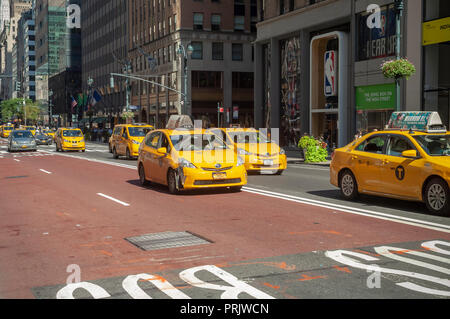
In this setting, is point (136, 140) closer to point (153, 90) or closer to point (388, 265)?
point (388, 265)

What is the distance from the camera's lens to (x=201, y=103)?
69500 mm

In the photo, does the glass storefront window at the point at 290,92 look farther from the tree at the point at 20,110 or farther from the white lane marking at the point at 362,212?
the tree at the point at 20,110

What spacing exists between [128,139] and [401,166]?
73.6 ft

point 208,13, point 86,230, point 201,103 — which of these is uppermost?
point 208,13

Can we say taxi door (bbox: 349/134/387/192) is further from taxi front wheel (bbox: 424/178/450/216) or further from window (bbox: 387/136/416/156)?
taxi front wheel (bbox: 424/178/450/216)

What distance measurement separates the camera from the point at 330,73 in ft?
129

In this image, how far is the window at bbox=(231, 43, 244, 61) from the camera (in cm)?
6988

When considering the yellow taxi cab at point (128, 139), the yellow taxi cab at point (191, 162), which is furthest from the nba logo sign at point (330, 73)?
the yellow taxi cab at point (191, 162)

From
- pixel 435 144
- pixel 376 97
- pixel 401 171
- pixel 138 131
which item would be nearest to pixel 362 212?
pixel 401 171

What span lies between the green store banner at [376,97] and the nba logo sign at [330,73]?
2.84 meters

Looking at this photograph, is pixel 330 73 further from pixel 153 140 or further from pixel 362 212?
pixel 362 212

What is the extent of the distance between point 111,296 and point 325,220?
538 cm

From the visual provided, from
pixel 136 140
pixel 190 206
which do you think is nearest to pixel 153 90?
pixel 136 140

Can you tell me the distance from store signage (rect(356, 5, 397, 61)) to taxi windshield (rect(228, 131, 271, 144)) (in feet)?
47.4
